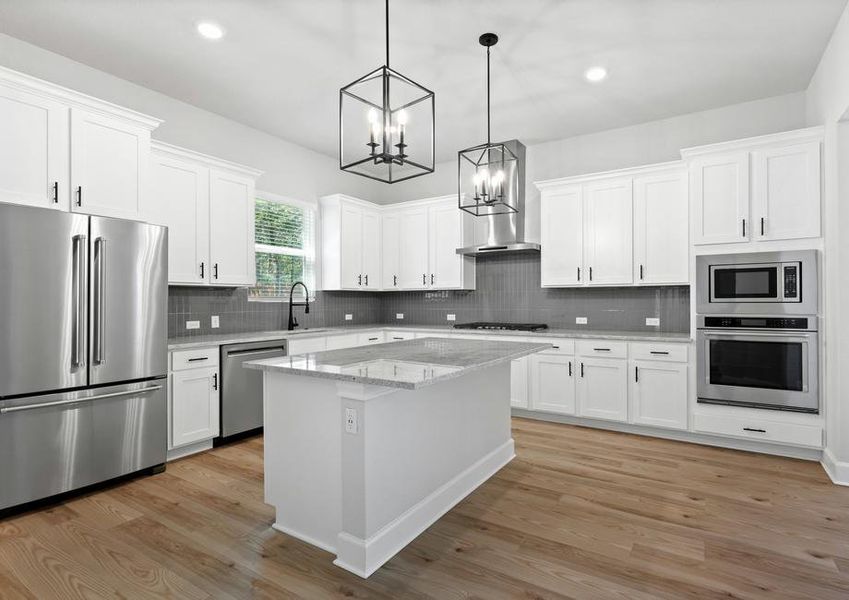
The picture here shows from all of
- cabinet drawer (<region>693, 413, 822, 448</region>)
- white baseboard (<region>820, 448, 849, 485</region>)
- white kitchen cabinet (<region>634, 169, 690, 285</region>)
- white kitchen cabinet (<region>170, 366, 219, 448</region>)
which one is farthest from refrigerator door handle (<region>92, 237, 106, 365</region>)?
white baseboard (<region>820, 448, 849, 485</region>)

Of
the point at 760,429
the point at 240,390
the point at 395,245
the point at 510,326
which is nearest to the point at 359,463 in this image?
the point at 240,390

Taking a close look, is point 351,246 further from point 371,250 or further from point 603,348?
point 603,348

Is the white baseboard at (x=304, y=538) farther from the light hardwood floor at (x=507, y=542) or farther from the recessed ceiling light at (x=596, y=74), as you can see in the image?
the recessed ceiling light at (x=596, y=74)

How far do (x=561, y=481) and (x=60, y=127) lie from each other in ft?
13.0

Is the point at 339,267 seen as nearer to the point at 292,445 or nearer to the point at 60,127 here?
the point at 60,127

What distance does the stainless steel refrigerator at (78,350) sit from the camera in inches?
100

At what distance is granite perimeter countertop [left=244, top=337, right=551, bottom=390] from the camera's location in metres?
1.88

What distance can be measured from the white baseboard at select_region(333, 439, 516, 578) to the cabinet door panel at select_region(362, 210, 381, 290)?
3176mm

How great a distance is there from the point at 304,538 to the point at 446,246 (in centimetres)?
379

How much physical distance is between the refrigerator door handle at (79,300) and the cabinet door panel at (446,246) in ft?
11.7

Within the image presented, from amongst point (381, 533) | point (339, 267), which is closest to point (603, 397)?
point (381, 533)

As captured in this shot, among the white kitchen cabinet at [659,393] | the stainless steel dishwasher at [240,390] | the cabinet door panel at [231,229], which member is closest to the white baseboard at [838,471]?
the white kitchen cabinet at [659,393]

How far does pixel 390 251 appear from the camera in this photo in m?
5.89

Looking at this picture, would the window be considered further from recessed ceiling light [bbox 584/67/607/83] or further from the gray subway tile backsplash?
recessed ceiling light [bbox 584/67/607/83]
